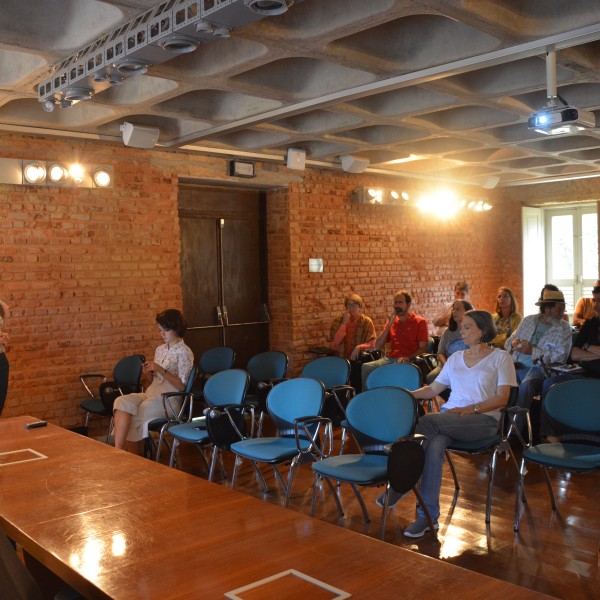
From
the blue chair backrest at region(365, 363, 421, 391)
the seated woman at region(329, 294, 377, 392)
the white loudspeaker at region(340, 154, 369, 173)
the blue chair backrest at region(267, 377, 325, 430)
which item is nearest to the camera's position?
the blue chair backrest at region(267, 377, 325, 430)

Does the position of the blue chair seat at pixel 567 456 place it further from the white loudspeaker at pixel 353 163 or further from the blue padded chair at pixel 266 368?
the white loudspeaker at pixel 353 163

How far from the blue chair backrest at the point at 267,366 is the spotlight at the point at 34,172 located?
→ 284 cm

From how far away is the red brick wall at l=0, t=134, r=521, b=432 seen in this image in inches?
288

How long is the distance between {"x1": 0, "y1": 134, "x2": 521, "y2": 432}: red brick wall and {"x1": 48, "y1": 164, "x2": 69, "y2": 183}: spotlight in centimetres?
16

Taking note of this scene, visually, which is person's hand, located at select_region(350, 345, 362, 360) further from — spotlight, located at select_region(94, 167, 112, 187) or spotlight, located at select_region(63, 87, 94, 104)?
spotlight, located at select_region(63, 87, 94, 104)

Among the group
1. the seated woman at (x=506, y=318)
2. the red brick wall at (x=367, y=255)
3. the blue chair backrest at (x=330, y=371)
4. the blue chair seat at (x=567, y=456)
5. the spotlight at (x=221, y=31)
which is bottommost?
the blue chair seat at (x=567, y=456)

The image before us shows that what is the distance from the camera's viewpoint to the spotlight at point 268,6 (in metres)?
3.66

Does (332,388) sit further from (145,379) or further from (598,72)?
(598,72)

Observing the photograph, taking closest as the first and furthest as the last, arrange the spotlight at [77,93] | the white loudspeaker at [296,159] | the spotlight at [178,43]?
the spotlight at [178,43]
the spotlight at [77,93]
the white loudspeaker at [296,159]

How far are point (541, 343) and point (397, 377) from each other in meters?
1.82

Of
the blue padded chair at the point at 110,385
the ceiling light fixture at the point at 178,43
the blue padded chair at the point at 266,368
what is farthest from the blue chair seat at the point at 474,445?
the blue padded chair at the point at 110,385

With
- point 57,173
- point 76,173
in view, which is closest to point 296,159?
point 76,173

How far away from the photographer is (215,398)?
19.8 feet

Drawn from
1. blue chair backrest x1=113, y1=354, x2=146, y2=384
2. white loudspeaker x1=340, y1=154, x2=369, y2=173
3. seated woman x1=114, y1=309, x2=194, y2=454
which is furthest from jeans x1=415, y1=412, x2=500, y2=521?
white loudspeaker x1=340, y1=154, x2=369, y2=173
